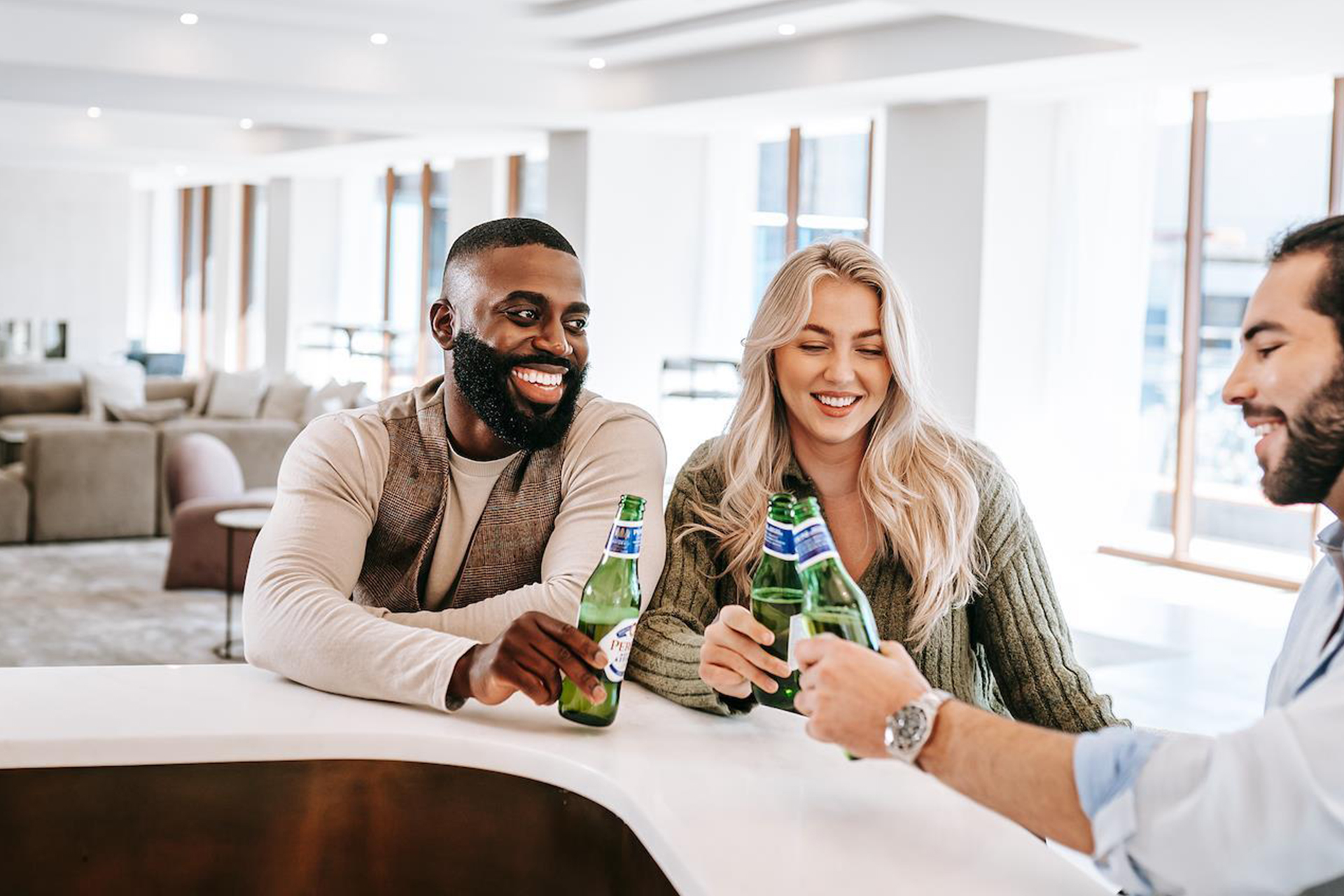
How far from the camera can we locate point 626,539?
1.49m

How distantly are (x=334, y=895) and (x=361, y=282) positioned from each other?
606 inches

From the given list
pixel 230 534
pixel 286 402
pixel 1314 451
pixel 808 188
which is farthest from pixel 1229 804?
pixel 808 188

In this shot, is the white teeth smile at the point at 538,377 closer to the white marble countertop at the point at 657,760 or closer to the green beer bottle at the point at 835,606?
the white marble countertop at the point at 657,760

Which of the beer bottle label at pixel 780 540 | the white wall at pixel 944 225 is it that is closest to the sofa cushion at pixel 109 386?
the white wall at pixel 944 225

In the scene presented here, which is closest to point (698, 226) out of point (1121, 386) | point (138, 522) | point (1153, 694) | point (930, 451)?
point (1121, 386)

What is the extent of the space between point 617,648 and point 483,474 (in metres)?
0.57

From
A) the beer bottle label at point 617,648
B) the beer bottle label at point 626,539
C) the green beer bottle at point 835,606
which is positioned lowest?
the beer bottle label at point 617,648

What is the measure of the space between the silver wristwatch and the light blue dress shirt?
5.2 inches

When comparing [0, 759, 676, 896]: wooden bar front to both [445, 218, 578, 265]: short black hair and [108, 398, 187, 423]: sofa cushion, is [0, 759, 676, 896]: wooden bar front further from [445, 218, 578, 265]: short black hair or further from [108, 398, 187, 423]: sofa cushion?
[108, 398, 187, 423]: sofa cushion

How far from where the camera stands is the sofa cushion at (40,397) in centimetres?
1108

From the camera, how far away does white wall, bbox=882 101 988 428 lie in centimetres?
877

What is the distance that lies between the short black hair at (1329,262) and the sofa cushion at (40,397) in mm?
11320

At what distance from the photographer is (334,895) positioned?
1.55 metres

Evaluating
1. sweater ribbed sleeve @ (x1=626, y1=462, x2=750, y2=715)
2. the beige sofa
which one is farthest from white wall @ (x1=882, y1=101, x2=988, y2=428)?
sweater ribbed sleeve @ (x1=626, y1=462, x2=750, y2=715)
